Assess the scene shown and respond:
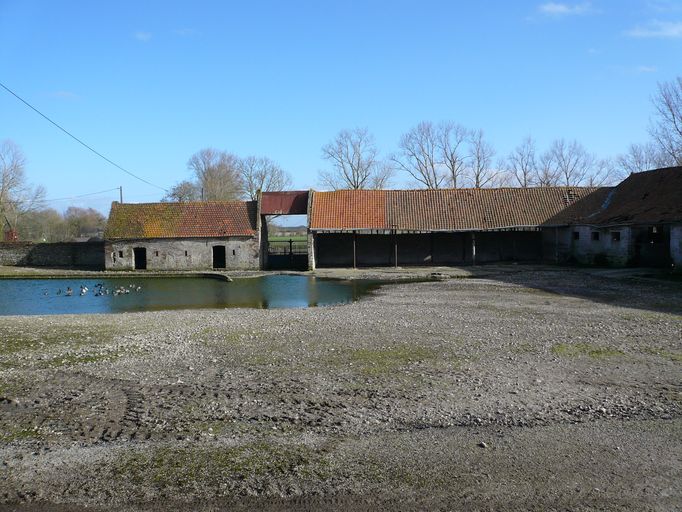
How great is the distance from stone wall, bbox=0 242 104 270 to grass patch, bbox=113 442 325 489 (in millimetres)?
34871

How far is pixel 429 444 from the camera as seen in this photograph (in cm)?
574

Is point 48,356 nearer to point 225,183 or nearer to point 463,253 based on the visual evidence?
point 463,253

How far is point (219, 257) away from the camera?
113 ft

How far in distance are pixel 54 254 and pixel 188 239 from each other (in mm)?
11521

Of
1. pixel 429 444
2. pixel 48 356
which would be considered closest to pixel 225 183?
pixel 48 356

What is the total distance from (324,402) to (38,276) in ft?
95.8

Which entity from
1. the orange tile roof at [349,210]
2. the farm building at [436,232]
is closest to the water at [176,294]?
the orange tile roof at [349,210]

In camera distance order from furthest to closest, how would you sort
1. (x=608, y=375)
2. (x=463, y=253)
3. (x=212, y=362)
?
(x=463, y=253) → (x=212, y=362) → (x=608, y=375)

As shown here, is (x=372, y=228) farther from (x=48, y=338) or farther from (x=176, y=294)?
(x=48, y=338)

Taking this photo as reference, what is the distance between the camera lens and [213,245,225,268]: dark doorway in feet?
112

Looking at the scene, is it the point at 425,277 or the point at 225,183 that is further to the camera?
the point at 225,183

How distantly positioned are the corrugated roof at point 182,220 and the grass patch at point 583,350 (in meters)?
25.1

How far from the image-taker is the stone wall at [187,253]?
110ft

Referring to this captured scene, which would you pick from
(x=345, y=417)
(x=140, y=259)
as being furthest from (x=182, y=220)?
(x=345, y=417)
